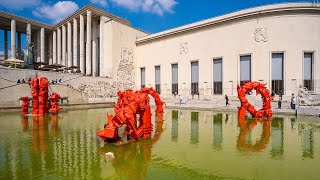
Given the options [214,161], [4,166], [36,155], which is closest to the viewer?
[4,166]

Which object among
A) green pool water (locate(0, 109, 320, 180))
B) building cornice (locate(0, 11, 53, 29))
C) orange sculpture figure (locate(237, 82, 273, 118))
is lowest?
green pool water (locate(0, 109, 320, 180))

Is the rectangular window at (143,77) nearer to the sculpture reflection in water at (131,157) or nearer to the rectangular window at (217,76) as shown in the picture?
the rectangular window at (217,76)

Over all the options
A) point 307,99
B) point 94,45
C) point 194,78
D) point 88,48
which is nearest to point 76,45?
point 94,45

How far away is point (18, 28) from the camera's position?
41.8 m

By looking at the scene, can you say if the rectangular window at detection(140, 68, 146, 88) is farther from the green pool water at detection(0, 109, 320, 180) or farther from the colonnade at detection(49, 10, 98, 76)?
the green pool water at detection(0, 109, 320, 180)

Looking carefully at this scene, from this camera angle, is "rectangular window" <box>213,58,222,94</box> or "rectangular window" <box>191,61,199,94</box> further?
"rectangular window" <box>191,61,199,94</box>

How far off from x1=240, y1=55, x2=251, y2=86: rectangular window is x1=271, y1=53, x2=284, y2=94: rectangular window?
2.52 metres

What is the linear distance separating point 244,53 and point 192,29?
802 centimetres

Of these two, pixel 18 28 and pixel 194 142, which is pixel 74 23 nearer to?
pixel 18 28

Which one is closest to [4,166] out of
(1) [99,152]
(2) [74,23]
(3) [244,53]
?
(1) [99,152]

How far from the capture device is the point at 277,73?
26078 mm

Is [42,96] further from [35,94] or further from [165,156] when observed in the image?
[165,156]

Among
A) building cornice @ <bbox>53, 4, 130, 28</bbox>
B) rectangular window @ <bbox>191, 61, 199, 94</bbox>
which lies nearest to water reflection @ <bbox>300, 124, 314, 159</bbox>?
rectangular window @ <bbox>191, 61, 199, 94</bbox>

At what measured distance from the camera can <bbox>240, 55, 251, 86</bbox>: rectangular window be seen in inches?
1080
